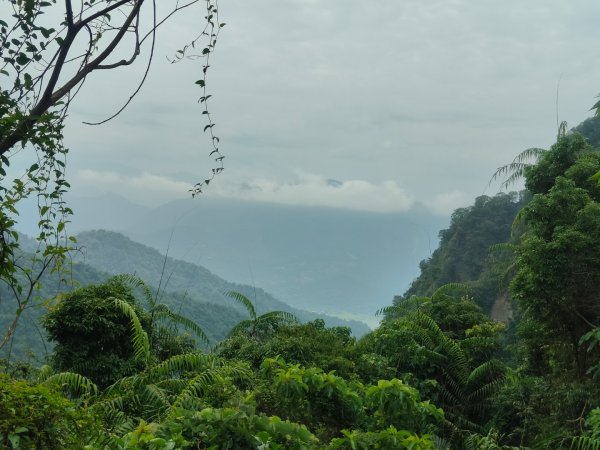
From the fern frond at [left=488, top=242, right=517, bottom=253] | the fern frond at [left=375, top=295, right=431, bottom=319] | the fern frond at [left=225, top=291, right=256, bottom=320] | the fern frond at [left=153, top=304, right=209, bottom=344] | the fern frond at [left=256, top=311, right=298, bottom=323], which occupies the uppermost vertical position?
the fern frond at [left=488, top=242, right=517, bottom=253]

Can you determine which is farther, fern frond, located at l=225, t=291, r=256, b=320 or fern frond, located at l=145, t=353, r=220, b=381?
fern frond, located at l=225, t=291, r=256, b=320

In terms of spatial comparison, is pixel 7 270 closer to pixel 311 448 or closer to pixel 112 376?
pixel 311 448

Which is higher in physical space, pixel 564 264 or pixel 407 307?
pixel 564 264

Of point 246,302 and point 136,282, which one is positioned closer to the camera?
point 136,282

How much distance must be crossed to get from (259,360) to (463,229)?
24.5m

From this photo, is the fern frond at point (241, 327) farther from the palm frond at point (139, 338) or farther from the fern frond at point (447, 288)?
the fern frond at point (447, 288)

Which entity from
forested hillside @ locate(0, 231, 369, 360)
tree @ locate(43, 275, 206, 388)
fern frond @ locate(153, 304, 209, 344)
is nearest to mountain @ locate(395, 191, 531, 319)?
forested hillside @ locate(0, 231, 369, 360)

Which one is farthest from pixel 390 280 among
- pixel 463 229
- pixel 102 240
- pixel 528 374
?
pixel 528 374

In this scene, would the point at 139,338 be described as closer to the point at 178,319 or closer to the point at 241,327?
the point at 178,319

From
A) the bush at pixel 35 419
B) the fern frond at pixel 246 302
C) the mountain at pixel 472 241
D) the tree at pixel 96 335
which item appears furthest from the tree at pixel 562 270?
the mountain at pixel 472 241

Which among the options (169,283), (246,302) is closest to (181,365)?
(246,302)

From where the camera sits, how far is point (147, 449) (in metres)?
2.42

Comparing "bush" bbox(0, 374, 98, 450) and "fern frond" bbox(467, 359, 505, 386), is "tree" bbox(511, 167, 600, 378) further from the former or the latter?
"bush" bbox(0, 374, 98, 450)

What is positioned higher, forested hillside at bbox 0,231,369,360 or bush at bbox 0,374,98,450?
forested hillside at bbox 0,231,369,360
